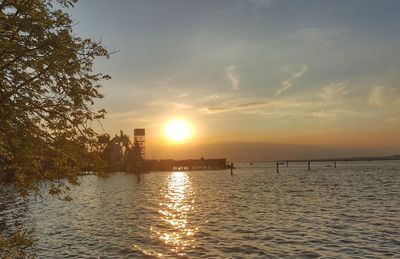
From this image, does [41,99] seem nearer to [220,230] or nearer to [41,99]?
[41,99]

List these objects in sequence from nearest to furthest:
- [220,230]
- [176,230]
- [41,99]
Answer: [41,99]
[220,230]
[176,230]

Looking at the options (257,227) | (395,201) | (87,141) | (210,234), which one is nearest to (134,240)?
(210,234)

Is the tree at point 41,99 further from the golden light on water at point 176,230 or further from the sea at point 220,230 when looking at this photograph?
the golden light on water at point 176,230

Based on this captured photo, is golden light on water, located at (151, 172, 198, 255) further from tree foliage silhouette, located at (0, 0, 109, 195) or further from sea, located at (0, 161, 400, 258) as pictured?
tree foliage silhouette, located at (0, 0, 109, 195)

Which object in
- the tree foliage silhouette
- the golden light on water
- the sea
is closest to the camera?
the tree foliage silhouette

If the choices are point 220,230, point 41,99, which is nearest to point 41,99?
point 41,99

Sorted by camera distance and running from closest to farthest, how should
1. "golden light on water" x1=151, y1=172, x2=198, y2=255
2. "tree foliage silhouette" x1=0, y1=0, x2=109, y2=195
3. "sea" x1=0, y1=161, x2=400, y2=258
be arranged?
"tree foliage silhouette" x1=0, y1=0, x2=109, y2=195, "sea" x1=0, y1=161, x2=400, y2=258, "golden light on water" x1=151, y1=172, x2=198, y2=255

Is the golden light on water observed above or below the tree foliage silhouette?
below

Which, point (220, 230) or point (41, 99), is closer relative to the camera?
point (41, 99)

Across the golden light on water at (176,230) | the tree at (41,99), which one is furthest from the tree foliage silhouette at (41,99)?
the golden light on water at (176,230)

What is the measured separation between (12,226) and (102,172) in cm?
2380

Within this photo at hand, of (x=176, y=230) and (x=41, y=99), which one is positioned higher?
(x=41, y=99)

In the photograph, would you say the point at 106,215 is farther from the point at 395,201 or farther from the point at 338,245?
the point at 395,201

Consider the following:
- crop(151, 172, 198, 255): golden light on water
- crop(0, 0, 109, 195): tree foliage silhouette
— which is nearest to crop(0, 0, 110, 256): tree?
crop(0, 0, 109, 195): tree foliage silhouette
